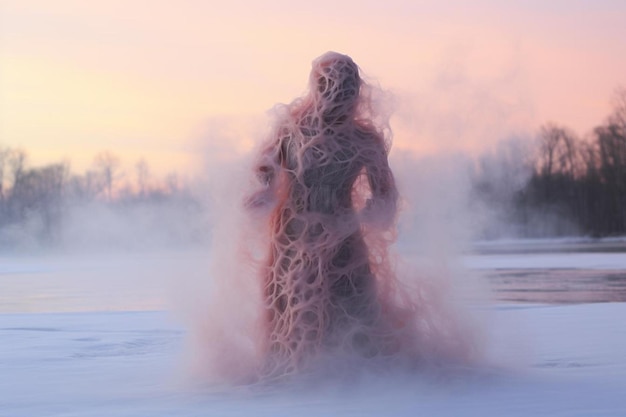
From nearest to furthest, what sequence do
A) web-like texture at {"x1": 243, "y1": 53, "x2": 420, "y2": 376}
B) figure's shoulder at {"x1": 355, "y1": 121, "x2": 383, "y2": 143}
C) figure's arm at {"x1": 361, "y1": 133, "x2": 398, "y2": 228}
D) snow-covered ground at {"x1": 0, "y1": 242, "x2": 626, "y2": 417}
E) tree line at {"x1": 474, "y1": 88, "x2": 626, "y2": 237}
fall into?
snow-covered ground at {"x1": 0, "y1": 242, "x2": 626, "y2": 417} → web-like texture at {"x1": 243, "y1": 53, "x2": 420, "y2": 376} → figure's arm at {"x1": 361, "y1": 133, "x2": 398, "y2": 228} → figure's shoulder at {"x1": 355, "y1": 121, "x2": 383, "y2": 143} → tree line at {"x1": 474, "y1": 88, "x2": 626, "y2": 237}

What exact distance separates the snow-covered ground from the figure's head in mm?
1718

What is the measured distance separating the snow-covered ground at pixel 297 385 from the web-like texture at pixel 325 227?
36 cm

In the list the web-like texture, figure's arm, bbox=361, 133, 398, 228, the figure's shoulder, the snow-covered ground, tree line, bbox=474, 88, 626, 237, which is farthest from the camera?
tree line, bbox=474, 88, 626, 237

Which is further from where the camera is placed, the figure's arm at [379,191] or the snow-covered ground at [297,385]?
the figure's arm at [379,191]

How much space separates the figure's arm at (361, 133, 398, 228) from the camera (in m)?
6.70

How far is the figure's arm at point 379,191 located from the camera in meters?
6.70

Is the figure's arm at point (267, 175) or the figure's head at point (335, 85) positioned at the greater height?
the figure's head at point (335, 85)

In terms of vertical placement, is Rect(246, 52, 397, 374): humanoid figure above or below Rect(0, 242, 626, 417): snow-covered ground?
above

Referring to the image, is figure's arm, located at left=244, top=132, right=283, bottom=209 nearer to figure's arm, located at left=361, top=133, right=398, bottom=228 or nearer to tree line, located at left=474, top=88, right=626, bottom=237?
figure's arm, located at left=361, top=133, right=398, bottom=228

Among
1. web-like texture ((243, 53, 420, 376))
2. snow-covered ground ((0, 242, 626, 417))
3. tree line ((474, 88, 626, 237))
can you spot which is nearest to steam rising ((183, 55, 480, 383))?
web-like texture ((243, 53, 420, 376))

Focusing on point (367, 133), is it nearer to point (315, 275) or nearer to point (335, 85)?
point (335, 85)

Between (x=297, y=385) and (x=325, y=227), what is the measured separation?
1.14m

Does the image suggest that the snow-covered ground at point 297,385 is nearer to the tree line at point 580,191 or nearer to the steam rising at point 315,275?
the steam rising at point 315,275

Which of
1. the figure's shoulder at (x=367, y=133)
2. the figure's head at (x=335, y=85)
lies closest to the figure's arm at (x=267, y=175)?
the figure's head at (x=335, y=85)
